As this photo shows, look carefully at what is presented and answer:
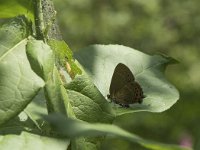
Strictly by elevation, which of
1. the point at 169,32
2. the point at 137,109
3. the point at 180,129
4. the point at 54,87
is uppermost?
the point at 54,87

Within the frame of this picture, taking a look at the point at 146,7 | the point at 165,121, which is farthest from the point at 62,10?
the point at 165,121

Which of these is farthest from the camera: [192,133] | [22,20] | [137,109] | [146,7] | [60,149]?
[146,7]

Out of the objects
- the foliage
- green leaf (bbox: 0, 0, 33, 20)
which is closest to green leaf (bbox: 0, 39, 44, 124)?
the foliage

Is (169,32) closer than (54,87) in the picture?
No

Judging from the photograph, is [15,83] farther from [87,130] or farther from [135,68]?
[135,68]

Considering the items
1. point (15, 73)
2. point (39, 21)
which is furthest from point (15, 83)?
point (39, 21)

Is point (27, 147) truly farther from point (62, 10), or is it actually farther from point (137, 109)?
point (62, 10)

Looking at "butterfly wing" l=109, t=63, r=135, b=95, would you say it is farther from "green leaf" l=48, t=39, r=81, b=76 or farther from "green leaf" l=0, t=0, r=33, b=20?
"green leaf" l=0, t=0, r=33, b=20

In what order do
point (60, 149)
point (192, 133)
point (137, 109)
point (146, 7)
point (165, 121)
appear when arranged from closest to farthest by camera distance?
point (60, 149)
point (137, 109)
point (192, 133)
point (165, 121)
point (146, 7)
